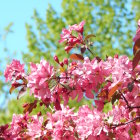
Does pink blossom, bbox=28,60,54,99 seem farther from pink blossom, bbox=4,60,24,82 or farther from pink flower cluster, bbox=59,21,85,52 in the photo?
pink flower cluster, bbox=59,21,85,52

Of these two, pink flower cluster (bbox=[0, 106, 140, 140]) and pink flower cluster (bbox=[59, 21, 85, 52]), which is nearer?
pink flower cluster (bbox=[0, 106, 140, 140])

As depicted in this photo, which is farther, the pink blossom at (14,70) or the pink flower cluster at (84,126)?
the pink blossom at (14,70)

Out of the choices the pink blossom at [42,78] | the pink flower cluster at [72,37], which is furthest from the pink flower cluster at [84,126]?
the pink flower cluster at [72,37]

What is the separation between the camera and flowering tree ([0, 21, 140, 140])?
1.96 meters

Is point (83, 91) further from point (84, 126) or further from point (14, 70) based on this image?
point (14, 70)

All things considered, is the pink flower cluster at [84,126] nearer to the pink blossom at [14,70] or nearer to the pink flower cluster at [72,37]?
the pink blossom at [14,70]

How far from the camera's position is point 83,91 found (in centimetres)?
217

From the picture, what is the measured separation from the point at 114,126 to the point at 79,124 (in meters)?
0.22

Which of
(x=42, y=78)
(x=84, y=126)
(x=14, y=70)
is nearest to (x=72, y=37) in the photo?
(x=14, y=70)

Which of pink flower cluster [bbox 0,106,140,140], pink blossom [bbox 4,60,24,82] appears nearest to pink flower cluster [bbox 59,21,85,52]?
pink blossom [bbox 4,60,24,82]

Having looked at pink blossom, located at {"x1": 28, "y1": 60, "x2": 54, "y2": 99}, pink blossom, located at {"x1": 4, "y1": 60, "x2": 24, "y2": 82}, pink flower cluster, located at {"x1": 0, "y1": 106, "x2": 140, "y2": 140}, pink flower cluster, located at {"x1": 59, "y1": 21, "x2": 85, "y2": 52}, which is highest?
pink flower cluster, located at {"x1": 59, "y1": 21, "x2": 85, "y2": 52}

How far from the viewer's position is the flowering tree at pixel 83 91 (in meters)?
1.96

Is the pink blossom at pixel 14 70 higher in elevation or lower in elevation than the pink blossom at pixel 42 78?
higher

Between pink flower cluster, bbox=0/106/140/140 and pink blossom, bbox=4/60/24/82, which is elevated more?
pink blossom, bbox=4/60/24/82
